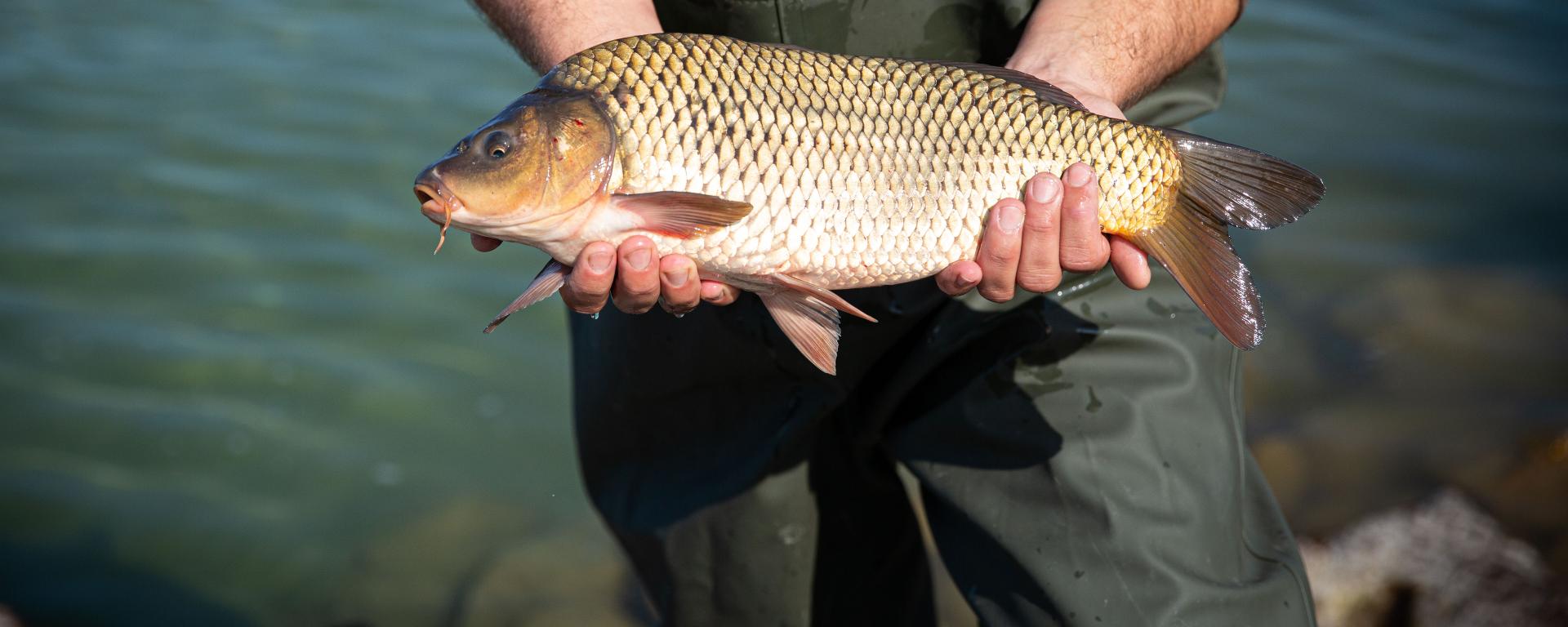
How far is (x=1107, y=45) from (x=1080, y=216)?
0.58 metres

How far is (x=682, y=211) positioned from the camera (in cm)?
207

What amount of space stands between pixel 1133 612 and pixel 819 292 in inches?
34.7

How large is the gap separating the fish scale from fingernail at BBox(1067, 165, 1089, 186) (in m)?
0.04

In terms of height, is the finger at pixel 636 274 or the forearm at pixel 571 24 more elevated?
the forearm at pixel 571 24

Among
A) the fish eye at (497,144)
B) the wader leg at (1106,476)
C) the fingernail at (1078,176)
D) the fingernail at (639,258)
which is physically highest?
the fish eye at (497,144)

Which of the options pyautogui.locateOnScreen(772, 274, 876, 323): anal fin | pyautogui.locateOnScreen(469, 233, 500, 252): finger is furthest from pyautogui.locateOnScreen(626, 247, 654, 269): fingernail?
pyautogui.locateOnScreen(469, 233, 500, 252): finger

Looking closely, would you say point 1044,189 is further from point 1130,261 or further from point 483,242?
point 483,242

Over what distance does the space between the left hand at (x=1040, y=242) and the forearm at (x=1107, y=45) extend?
394mm

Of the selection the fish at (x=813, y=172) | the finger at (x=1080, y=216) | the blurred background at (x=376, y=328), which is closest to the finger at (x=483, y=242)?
the fish at (x=813, y=172)

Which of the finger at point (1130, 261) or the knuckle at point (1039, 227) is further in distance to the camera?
the finger at point (1130, 261)

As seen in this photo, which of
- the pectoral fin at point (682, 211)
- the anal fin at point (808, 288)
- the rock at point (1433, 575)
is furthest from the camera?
the rock at point (1433, 575)

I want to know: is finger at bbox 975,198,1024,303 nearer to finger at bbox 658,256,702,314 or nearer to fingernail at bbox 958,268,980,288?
fingernail at bbox 958,268,980,288

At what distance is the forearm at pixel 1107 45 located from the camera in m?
2.56

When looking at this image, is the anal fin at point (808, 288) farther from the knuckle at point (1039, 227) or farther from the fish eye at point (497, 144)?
the fish eye at point (497, 144)
